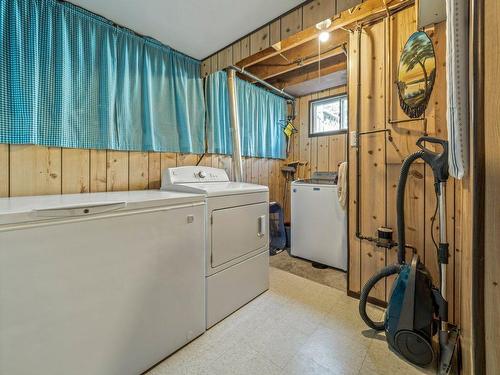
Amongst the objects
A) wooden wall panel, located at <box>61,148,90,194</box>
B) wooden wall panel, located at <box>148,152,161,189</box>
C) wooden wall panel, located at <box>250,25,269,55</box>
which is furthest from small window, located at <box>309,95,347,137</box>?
wooden wall panel, located at <box>61,148,90,194</box>

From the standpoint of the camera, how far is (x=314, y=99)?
371 cm

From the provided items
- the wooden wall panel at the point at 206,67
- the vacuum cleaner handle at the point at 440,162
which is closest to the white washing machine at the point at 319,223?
the vacuum cleaner handle at the point at 440,162

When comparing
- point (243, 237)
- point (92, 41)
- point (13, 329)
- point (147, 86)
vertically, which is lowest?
point (13, 329)

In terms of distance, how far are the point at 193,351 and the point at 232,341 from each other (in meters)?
0.26

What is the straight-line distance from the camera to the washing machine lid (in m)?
1.70

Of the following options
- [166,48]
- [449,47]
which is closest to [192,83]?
[166,48]

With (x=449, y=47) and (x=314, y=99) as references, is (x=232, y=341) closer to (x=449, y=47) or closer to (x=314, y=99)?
(x=449, y=47)

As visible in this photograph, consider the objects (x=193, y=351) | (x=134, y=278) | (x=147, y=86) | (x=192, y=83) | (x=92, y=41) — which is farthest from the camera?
(x=192, y=83)

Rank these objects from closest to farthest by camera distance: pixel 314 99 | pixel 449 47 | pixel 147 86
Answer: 1. pixel 449 47
2. pixel 147 86
3. pixel 314 99

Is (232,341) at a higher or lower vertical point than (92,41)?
lower

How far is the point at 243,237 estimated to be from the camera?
6.26 feet

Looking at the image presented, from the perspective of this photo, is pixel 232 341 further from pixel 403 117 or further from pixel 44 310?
pixel 403 117

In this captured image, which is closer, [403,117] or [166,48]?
[403,117]

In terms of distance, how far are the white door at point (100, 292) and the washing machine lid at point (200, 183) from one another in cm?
22
